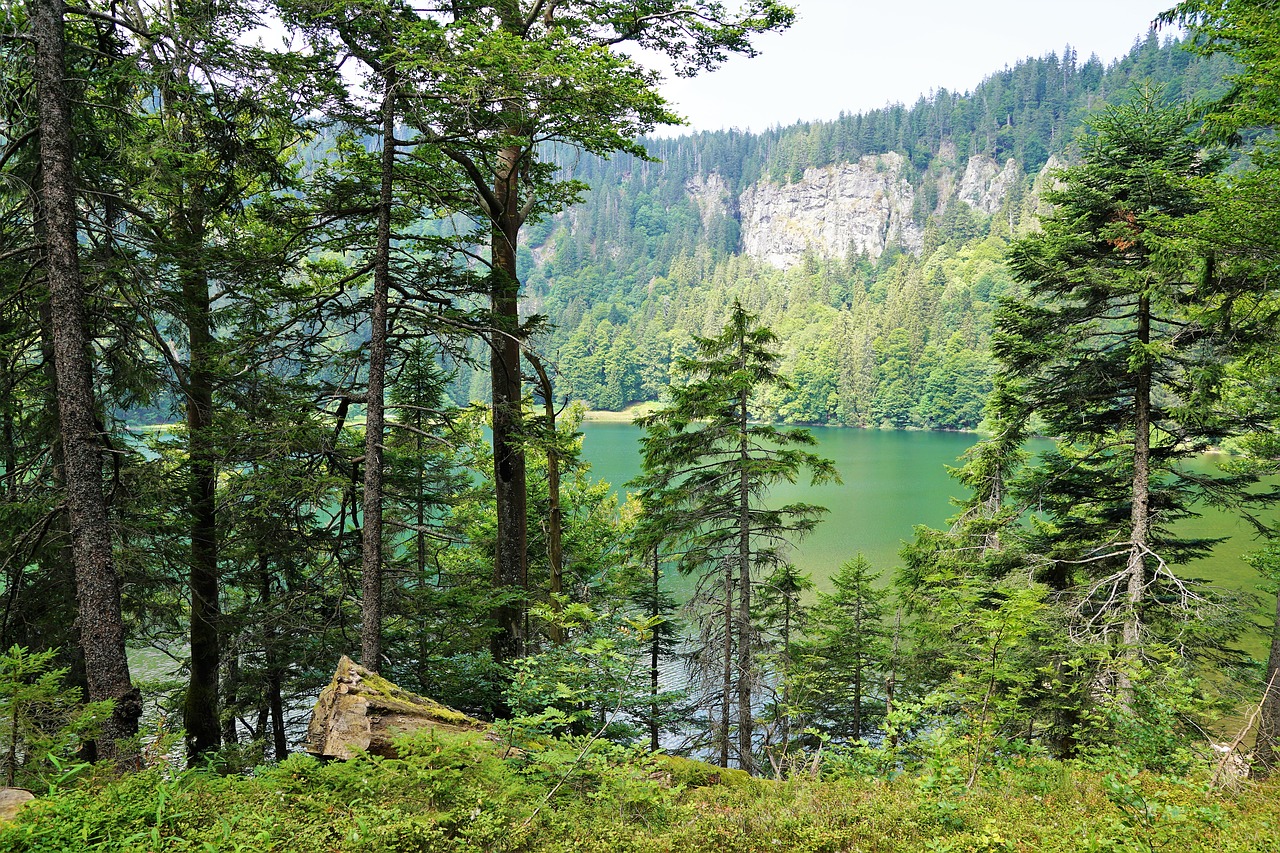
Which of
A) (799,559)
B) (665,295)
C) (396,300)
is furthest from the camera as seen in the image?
(665,295)

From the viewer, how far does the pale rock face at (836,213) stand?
170 m

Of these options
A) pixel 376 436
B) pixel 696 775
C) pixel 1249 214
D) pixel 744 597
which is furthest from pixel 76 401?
pixel 1249 214

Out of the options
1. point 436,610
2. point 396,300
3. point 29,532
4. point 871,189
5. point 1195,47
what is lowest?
point 436,610

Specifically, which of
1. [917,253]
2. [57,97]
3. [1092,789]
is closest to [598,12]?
[57,97]

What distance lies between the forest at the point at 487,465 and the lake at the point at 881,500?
2.98m

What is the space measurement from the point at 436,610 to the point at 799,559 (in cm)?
2234

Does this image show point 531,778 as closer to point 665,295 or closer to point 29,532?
point 29,532

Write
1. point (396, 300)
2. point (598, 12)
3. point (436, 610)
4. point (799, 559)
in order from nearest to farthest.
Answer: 1. point (396, 300)
2. point (598, 12)
3. point (436, 610)
4. point (799, 559)

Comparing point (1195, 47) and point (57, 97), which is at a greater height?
point (1195, 47)

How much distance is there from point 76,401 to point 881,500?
38.6m

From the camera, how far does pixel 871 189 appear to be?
174 m

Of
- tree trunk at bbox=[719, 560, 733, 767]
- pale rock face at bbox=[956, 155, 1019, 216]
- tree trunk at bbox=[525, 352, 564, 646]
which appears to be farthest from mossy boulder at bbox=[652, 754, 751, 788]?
pale rock face at bbox=[956, 155, 1019, 216]

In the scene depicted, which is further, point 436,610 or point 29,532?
point 436,610

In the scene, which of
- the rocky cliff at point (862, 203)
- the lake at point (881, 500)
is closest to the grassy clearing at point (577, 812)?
the lake at point (881, 500)
